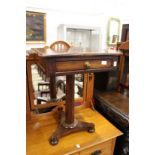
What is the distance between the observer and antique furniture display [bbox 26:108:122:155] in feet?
2.49

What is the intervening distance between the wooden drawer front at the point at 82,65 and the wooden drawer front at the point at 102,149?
430mm

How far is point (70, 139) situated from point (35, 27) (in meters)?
2.08

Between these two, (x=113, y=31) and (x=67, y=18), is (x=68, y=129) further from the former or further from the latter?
(x=113, y=31)

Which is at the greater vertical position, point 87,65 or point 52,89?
point 87,65

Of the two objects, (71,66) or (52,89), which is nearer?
(71,66)

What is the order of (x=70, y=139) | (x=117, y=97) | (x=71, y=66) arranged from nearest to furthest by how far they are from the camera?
(x=71, y=66)
(x=70, y=139)
(x=117, y=97)

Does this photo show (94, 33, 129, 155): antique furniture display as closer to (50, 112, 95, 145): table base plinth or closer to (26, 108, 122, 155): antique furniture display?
(26, 108, 122, 155): antique furniture display

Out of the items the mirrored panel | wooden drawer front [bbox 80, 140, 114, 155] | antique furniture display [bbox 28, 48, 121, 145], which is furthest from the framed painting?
wooden drawer front [bbox 80, 140, 114, 155]

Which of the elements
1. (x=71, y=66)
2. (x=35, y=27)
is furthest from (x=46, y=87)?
(x=35, y=27)

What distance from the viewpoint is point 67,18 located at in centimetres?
278

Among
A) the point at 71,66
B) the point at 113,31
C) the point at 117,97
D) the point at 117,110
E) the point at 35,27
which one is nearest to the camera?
the point at 71,66
